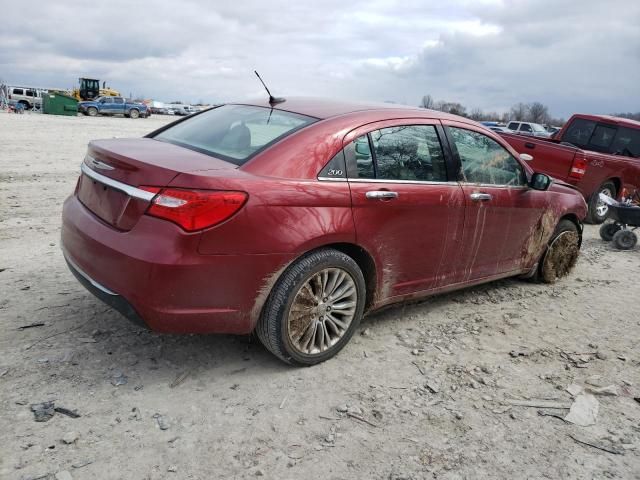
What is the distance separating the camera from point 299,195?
3.13 meters

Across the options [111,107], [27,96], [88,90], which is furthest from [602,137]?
[88,90]

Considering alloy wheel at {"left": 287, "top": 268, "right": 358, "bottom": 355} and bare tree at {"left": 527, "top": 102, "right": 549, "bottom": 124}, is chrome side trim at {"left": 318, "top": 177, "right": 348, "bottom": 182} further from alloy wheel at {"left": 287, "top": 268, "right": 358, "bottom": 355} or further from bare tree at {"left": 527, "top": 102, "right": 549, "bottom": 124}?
bare tree at {"left": 527, "top": 102, "right": 549, "bottom": 124}

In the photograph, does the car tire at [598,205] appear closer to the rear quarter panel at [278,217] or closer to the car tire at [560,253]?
the car tire at [560,253]

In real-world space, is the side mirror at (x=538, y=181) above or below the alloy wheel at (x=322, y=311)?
above

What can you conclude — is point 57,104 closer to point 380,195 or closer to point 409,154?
point 409,154

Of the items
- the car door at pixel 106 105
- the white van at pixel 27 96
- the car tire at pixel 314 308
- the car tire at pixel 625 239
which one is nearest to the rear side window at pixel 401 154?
the car tire at pixel 314 308

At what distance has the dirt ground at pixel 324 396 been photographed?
102 inches

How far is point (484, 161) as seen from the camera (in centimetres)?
444

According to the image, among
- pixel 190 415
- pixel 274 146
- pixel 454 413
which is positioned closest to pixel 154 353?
pixel 190 415

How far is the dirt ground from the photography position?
259cm

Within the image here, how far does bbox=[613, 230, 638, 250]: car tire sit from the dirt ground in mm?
A: 3194

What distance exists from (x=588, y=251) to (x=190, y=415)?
630cm

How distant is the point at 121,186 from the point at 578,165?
7.93 metres

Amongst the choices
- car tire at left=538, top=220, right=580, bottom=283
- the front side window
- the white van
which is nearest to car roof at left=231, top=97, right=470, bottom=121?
the front side window
